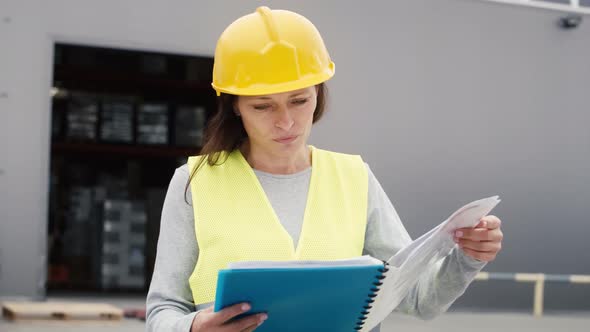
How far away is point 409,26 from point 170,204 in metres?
8.03

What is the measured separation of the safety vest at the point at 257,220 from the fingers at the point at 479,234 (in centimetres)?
22

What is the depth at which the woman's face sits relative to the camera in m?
1.97

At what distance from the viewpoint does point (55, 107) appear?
10664mm

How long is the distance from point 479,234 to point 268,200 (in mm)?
444

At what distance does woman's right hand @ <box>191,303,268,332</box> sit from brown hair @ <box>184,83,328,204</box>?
0.43m

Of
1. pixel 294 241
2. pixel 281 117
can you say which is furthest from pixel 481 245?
pixel 281 117

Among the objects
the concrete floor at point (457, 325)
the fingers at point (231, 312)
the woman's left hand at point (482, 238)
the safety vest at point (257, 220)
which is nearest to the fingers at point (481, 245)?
the woman's left hand at point (482, 238)

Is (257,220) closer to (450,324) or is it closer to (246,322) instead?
(246,322)

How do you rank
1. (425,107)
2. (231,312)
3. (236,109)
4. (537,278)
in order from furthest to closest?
(425,107) → (537,278) → (236,109) → (231,312)

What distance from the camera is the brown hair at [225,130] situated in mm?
2104

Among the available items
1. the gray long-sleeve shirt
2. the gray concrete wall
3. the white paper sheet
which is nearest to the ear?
the gray long-sleeve shirt

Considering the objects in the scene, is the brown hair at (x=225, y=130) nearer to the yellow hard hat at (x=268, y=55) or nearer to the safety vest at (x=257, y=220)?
the safety vest at (x=257, y=220)

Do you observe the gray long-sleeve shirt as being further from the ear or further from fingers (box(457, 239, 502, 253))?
the ear

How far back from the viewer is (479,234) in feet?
6.43
